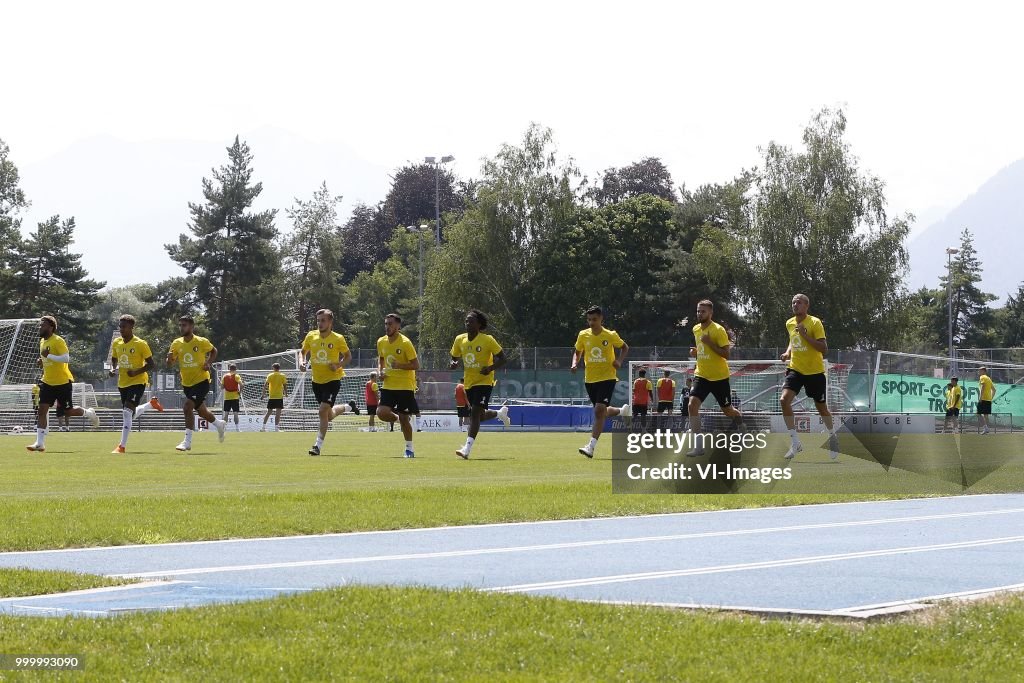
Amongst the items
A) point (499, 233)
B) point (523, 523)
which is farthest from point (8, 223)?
point (523, 523)

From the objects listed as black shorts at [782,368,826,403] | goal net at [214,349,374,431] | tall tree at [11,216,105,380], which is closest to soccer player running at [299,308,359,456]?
black shorts at [782,368,826,403]

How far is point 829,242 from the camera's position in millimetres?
74312

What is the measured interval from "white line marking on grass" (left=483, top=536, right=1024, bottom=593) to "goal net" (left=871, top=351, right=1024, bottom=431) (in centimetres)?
4062

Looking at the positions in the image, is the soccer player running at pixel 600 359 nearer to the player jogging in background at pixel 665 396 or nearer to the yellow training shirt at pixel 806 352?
the yellow training shirt at pixel 806 352

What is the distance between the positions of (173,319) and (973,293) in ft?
255

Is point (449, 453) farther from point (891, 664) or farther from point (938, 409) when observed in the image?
point (938, 409)

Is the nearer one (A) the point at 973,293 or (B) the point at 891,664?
(B) the point at 891,664

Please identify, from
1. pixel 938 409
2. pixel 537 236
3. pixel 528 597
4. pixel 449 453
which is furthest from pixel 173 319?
pixel 528 597

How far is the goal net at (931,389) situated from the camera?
51219 mm

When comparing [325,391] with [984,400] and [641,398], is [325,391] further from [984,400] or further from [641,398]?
[984,400]

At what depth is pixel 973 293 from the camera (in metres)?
136

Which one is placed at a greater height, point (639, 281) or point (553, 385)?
point (639, 281)

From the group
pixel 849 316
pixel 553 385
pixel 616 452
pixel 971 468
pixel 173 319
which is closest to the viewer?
pixel 971 468

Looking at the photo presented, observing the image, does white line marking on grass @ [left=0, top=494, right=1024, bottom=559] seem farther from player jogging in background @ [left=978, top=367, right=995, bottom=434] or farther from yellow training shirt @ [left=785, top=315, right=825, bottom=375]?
player jogging in background @ [left=978, top=367, right=995, bottom=434]
